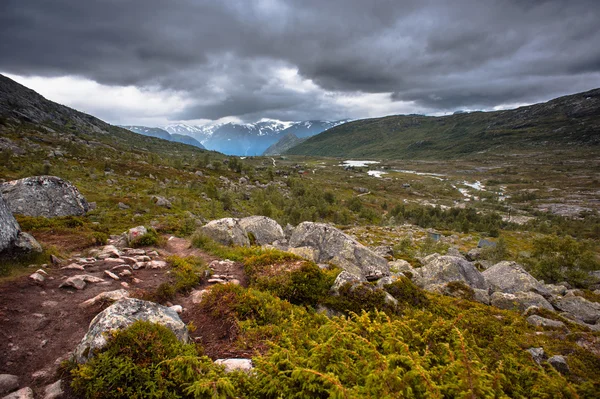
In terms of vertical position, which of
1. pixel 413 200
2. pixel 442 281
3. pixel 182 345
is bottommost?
pixel 413 200

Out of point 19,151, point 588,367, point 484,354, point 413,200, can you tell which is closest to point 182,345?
point 484,354

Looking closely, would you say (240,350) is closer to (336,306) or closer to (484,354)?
(336,306)

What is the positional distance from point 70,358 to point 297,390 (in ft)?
16.1

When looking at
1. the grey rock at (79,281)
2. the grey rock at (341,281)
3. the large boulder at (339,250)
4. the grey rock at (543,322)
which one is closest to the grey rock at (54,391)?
the grey rock at (79,281)

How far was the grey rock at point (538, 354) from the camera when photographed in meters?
7.17

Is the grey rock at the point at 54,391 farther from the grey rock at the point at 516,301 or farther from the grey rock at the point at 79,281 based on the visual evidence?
the grey rock at the point at 516,301

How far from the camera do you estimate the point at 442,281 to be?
17.4 metres

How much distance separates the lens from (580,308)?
596 inches

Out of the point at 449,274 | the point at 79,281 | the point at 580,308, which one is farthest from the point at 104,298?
the point at 580,308

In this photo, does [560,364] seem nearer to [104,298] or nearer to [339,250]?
[339,250]

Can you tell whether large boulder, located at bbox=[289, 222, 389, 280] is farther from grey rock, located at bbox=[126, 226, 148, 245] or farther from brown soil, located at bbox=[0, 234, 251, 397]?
brown soil, located at bbox=[0, 234, 251, 397]

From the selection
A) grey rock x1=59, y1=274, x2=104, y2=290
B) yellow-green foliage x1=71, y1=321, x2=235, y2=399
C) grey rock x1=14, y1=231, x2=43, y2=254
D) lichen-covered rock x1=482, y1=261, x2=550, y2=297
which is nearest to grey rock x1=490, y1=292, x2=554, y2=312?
lichen-covered rock x1=482, y1=261, x2=550, y2=297

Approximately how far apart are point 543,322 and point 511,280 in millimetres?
9547

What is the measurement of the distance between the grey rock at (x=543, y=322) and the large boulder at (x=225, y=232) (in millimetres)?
15884
